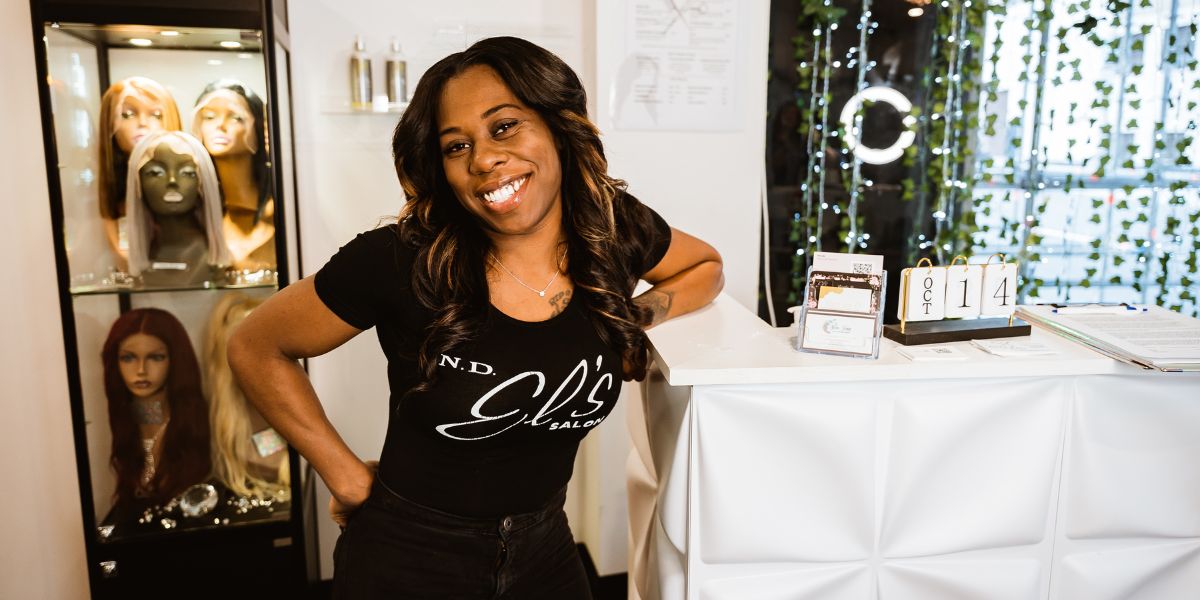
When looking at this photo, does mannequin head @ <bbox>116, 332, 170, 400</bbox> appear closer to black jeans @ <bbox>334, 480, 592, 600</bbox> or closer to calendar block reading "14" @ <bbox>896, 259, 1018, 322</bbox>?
black jeans @ <bbox>334, 480, 592, 600</bbox>

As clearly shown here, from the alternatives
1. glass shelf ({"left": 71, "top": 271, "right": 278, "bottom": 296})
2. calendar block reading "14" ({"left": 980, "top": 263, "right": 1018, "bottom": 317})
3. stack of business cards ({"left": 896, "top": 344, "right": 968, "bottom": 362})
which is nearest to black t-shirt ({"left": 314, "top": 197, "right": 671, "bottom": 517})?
stack of business cards ({"left": 896, "top": 344, "right": 968, "bottom": 362})

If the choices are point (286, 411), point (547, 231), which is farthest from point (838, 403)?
point (286, 411)

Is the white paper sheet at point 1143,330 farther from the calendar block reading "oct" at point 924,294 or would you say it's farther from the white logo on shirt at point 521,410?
the white logo on shirt at point 521,410

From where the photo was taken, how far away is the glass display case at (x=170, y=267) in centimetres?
190

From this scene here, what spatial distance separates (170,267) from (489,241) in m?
1.18

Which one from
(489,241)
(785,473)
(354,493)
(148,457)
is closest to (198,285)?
(148,457)

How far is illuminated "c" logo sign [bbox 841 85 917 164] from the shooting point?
288 centimetres

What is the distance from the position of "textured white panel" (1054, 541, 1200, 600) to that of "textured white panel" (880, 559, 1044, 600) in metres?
0.09

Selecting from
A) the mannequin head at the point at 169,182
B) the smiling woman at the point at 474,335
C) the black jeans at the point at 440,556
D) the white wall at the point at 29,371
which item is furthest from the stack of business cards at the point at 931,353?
the white wall at the point at 29,371

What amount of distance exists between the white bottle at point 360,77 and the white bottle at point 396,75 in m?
0.06

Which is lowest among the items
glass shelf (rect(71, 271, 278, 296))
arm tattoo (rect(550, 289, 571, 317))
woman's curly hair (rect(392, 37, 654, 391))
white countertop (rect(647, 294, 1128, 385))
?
white countertop (rect(647, 294, 1128, 385))

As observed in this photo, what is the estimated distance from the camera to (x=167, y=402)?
2141 millimetres

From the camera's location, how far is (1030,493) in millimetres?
1369

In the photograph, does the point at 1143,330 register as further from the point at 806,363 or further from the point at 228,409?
the point at 228,409
